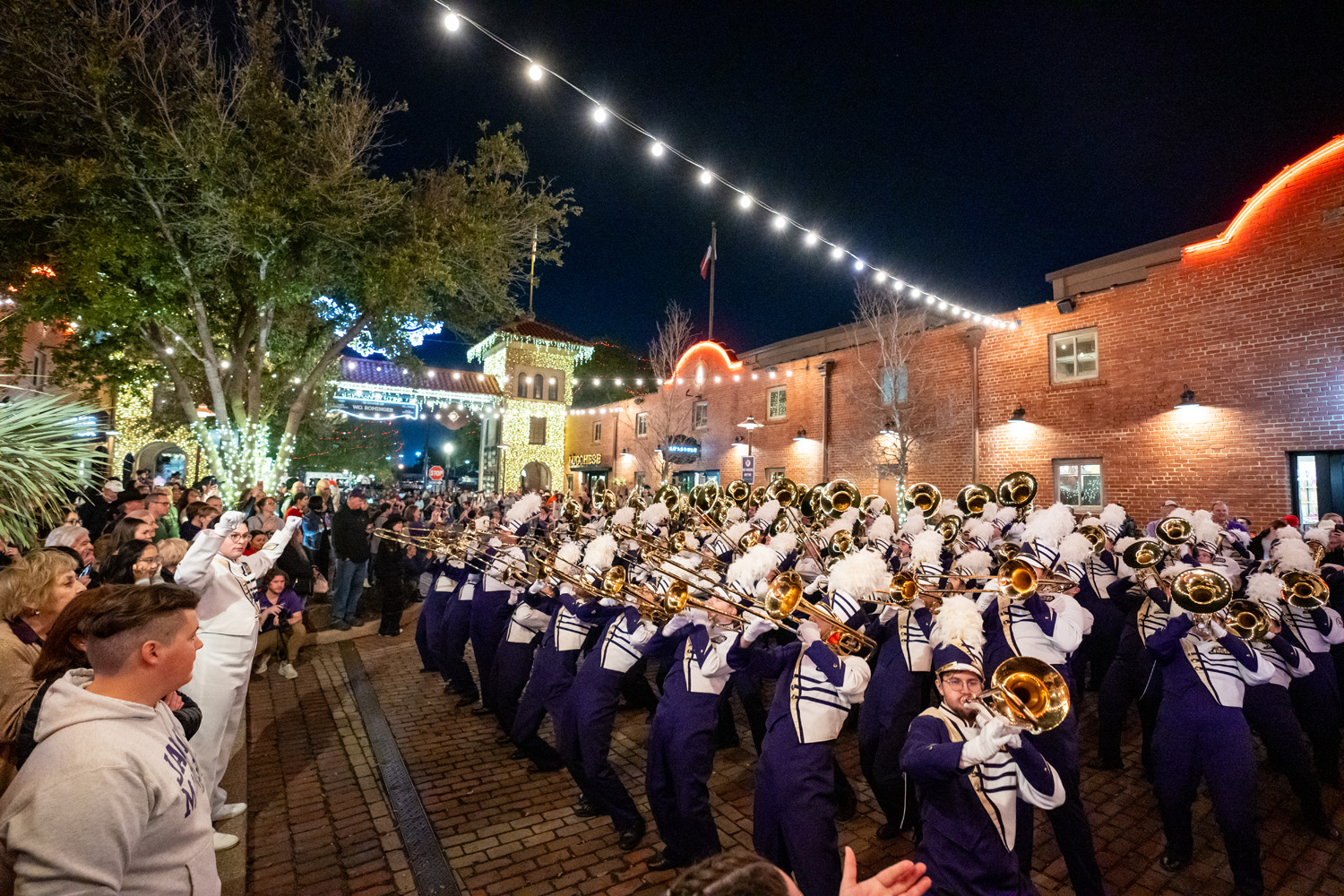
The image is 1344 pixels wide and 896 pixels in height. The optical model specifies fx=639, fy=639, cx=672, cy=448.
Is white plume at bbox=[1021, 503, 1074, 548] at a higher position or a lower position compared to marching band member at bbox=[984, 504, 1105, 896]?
higher

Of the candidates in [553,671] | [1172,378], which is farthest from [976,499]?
[1172,378]

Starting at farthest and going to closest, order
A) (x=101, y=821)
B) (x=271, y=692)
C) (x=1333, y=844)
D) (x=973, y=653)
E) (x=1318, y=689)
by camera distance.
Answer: (x=271, y=692) < (x=1318, y=689) < (x=1333, y=844) < (x=973, y=653) < (x=101, y=821)

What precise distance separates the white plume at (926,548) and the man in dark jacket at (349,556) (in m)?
8.93

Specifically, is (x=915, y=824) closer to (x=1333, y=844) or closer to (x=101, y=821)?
(x=1333, y=844)

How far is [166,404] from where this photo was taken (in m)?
23.5

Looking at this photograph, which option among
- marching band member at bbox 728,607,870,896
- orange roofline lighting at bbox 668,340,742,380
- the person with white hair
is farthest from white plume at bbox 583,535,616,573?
orange roofline lighting at bbox 668,340,742,380

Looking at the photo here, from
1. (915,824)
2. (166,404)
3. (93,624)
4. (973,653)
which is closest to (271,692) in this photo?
(93,624)

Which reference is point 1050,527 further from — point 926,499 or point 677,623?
point 677,623

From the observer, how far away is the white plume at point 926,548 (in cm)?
600

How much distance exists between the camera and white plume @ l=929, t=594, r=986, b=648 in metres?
3.93

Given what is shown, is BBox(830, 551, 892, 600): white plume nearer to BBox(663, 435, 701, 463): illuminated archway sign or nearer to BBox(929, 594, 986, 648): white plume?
BBox(929, 594, 986, 648): white plume

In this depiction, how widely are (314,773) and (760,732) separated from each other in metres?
4.34

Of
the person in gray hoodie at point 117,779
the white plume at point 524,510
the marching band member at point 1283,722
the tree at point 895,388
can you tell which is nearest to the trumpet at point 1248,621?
the marching band member at point 1283,722

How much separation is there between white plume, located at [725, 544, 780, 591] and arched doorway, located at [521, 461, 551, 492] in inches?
1107
